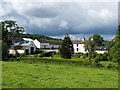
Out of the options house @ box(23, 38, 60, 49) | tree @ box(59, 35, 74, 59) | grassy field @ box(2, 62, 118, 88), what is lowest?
grassy field @ box(2, 62, 118, 88)

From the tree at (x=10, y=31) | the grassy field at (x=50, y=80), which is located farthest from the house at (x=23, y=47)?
the grassy field at (x=50, y=80)

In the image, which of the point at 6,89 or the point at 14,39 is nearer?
the point at 6,89

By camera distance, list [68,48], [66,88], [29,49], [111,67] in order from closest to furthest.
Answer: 1. [66,88]
2. [111,67]
3. [68,48]
4. [29,49]

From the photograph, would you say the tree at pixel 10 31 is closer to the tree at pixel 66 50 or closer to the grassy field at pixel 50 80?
the tree at pixel 66 50

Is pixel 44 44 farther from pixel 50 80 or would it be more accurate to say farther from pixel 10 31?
pixel 50 80

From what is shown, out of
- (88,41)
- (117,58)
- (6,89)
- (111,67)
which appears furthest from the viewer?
(88,41)

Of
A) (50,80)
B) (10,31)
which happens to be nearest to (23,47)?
(10,31)

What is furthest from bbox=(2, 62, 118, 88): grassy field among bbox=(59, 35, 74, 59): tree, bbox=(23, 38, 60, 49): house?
bbox=(23, 38, 60, 49): house

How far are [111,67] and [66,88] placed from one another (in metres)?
26.8

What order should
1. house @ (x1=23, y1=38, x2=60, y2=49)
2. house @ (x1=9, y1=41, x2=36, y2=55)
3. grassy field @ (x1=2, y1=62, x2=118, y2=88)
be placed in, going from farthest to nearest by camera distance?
house @ (x1=23, y1=38, x2=60, y2=49) → house @ (x1=9, y1=41, x2=36, y2=55) → grassy field @ (x1=2, y1=62, x2=118, y2=88)

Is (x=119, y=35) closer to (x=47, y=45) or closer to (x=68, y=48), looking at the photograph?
(x=68, y=48)

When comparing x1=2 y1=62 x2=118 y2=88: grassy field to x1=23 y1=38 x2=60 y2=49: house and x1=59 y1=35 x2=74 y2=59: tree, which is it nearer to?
x1=59 y1=35 x2=74 y2=59: tree

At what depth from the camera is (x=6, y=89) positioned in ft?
52.8

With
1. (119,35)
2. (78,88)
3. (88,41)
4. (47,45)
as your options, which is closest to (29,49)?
(88,41)
